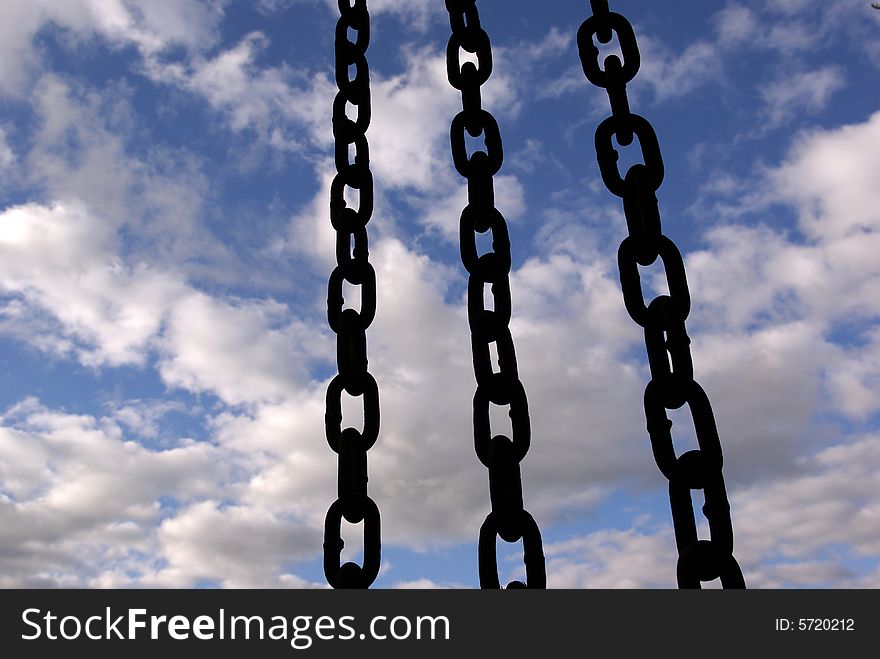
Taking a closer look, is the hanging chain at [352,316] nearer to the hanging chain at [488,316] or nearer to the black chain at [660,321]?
the hanging chain at [488,316]

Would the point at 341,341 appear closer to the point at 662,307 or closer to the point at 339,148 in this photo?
the point at 339,148

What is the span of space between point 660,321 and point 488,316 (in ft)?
1.87

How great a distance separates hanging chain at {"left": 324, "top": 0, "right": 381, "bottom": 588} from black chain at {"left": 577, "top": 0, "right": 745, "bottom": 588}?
1.06 metres

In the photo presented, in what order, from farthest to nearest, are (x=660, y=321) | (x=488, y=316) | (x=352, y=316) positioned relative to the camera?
(x=352, y=316) → (x=488, y=316) → (x=660, y=321)

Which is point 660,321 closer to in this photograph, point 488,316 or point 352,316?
point 488,316

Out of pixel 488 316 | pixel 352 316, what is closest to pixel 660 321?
pixel 488 316

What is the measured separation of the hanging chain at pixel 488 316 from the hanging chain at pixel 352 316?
55cm

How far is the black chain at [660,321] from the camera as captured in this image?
2203 millimetres

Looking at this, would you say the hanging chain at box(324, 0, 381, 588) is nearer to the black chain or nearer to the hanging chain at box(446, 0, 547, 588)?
the hanging chain at box(446, 0, 547, 588)

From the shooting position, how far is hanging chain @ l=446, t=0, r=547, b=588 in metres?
2.51

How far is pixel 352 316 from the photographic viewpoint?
322 cm
